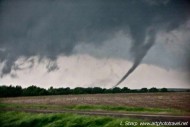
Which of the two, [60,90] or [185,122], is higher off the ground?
[60,90]

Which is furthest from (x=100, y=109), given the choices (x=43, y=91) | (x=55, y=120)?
(x=43, y=91)

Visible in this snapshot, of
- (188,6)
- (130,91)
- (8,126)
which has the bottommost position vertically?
Result: (8,126)

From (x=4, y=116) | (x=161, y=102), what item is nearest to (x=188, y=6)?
(x=161, y=102)

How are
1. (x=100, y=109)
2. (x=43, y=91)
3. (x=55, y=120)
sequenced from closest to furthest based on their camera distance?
(x=55, y=120)
(x=100, y=109)
(x=43, y=91)

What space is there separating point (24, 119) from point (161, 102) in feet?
48.4

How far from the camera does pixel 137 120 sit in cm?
2338

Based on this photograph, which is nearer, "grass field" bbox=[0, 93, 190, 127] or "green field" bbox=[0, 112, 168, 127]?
"green field" bbox=[0, 112, 168, 127]

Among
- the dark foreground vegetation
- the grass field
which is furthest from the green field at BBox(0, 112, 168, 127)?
the dark foreground vegetation

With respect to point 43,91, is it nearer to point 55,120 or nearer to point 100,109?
point 100,109

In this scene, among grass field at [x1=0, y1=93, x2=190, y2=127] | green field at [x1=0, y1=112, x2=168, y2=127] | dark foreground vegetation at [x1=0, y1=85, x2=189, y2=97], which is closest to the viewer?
green field at [x1=0, y1=112, x2=168, y2=127]

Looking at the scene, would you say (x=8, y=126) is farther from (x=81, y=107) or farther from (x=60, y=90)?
(x=60, y=90)

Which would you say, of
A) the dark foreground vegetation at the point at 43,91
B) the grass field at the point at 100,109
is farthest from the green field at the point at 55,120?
the dark foreground vegetation at the point at 43,91

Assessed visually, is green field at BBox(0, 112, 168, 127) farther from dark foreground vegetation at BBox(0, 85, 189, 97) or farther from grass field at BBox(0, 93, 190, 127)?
dark foreground vegetation at BBox(0, 85, 189, 97)

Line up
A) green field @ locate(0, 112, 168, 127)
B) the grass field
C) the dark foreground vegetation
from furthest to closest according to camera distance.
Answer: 1. the dark foreground vegetation
2. the grass field
3. green field @ locate(0, 112, 168, 127)
